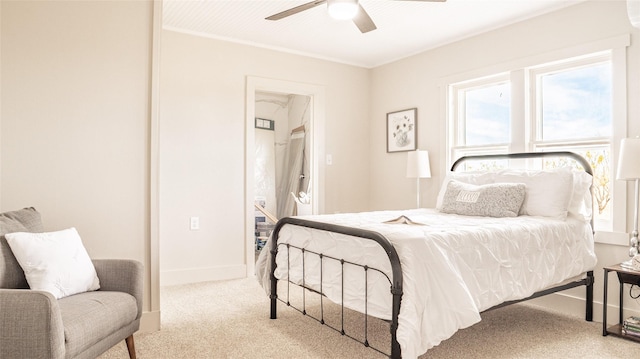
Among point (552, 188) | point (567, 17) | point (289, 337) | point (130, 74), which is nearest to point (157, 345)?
point (289, 337)

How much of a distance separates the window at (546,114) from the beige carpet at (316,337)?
3.08 ft

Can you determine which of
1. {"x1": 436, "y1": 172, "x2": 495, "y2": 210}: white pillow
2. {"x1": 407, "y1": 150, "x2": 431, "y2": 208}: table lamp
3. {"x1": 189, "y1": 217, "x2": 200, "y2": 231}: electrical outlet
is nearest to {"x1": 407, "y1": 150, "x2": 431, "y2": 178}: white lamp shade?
{"x1": 407, "y1": 150, "x2": 431, "y2": 208}: table lamp

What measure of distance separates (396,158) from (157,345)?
3336mm

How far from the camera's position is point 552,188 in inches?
124

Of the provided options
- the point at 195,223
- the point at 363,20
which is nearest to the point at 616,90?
the point at 363,20

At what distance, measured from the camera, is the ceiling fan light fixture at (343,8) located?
2334 millimetres

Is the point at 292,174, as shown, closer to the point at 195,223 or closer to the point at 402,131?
the point at 402,131

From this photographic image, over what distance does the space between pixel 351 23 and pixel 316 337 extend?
2778 millimetres

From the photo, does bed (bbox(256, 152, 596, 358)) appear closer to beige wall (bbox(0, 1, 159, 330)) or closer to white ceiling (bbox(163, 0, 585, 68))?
beige wall (bbox(0, 1, 159, 330))

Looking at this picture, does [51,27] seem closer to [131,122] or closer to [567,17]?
[131,122]

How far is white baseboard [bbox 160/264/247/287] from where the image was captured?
4.14 meters

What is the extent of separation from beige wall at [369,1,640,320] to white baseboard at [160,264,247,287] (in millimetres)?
1864

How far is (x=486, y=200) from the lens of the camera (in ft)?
10.7

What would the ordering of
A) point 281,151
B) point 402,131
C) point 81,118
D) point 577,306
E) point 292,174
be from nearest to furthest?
point 81,118 < point 577,306 < point 402,131 < point 292,174 < point 281,151
